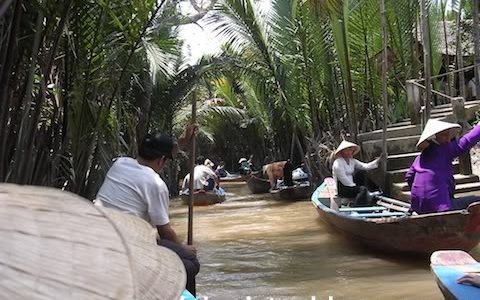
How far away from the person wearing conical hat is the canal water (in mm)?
594

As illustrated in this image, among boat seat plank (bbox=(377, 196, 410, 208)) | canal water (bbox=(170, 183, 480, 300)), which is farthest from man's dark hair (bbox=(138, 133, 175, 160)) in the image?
boat seat plank (bbox=(377, 196, 410, 208))

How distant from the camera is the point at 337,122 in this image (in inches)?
487

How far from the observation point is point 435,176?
4973 millimetres

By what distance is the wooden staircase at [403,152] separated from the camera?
739 cm

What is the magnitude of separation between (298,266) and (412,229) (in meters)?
1.47

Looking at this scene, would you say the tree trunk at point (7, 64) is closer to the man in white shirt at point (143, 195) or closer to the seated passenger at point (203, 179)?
the man in white shirt at point (143, 195)

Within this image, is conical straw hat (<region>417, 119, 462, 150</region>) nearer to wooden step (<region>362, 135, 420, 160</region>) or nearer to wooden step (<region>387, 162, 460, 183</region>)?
wooden step (<region>387, 162, 460, 183</region>)

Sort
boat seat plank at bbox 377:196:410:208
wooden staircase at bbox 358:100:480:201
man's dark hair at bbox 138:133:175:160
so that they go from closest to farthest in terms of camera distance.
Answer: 1. man's dark hair at bbox 138:133:175:160
2. boat seat plank at bbox 377:196:410:208
3. wooden staircase at bbox 358:100:480:201

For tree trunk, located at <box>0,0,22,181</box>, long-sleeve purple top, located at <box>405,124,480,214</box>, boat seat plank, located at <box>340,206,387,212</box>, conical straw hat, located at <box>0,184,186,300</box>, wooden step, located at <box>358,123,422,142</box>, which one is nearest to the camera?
conical straw hat, located at <box>0,184,186,300</box>

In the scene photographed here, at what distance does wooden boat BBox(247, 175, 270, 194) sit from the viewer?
58.0ft

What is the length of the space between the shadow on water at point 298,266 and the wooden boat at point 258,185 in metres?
7.71

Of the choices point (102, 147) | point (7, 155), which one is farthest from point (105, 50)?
point (7, 155)

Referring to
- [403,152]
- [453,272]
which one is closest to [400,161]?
[403,152]

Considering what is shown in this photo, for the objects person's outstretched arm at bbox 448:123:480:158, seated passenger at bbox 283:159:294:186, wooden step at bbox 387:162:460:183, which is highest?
person's outstretched arm at bbox 448:123:480:158
